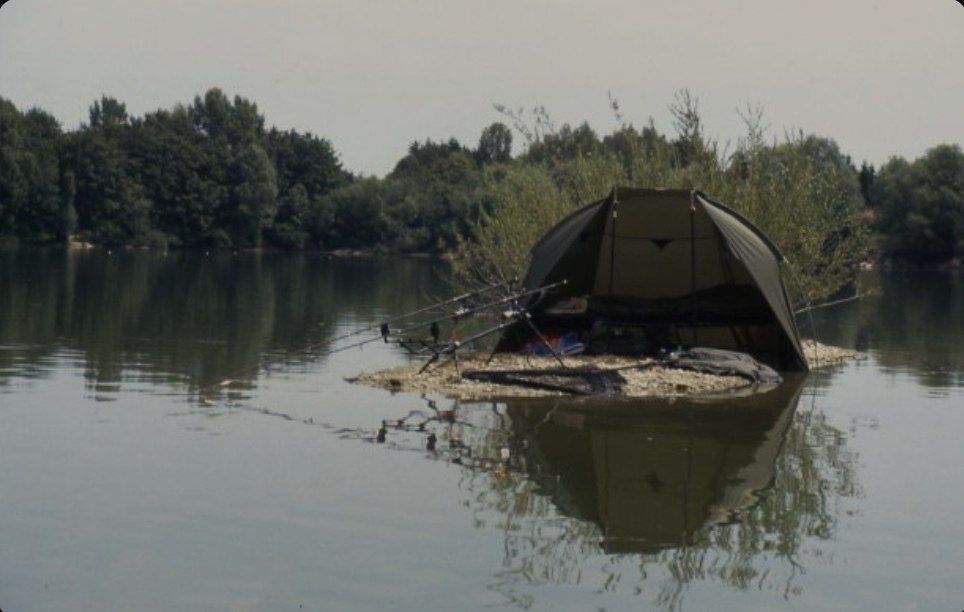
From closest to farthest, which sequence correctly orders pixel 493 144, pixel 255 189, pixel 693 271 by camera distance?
1. pixel 693 271
2. pixel 255 189
3. pixel 493 144

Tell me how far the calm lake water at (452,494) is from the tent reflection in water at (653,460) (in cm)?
3

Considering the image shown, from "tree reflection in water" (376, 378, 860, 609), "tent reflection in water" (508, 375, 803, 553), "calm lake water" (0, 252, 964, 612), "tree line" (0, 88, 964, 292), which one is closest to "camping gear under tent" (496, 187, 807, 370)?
"calm lake water" (0, 252, 964, 612)

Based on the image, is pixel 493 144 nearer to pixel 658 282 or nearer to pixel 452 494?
pixel 658 282

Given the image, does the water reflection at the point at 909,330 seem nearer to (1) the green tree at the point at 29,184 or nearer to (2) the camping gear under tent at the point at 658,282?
(2) the camping gear under tent at the point at 658,282

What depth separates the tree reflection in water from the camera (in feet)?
27.5

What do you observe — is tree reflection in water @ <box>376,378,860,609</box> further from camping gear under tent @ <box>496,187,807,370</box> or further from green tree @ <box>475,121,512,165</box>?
green tree @ <box>475,121,512,165</box>

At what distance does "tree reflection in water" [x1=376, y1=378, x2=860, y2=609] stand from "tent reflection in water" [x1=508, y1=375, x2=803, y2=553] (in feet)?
0.05

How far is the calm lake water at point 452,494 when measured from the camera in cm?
791

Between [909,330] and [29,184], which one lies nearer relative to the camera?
[909,330]

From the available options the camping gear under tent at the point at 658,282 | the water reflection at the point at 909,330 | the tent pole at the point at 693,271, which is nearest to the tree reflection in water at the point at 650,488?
the camping gear under tent at the point at 658,282

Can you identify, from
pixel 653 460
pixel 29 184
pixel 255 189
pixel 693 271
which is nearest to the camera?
pixel 653 460

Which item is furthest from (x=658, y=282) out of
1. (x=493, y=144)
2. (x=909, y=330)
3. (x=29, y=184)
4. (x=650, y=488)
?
(x=493, y=144)

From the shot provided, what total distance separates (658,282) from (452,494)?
33.3ft

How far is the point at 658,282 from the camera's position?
1983 cm
